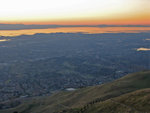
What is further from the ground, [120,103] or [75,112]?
[120,103]

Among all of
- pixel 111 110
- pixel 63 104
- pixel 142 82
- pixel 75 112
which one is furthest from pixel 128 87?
pixel 111 110

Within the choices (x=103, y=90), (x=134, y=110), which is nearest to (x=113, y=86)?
(x=103, y=90)

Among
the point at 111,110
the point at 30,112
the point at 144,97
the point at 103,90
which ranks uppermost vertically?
the point at 144,97

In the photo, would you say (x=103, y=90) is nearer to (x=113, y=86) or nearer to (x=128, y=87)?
(x=113, y=86)

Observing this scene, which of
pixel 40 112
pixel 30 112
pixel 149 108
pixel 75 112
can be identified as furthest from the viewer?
pixel 30 112

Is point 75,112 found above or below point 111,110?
below

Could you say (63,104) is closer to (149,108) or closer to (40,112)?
(40,112)

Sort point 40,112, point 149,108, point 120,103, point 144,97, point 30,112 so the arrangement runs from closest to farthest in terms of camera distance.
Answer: point 149,108 → point 144,97 → point 120,103 → point 40,112 → point 30,112

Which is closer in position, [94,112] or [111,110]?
[111,110]

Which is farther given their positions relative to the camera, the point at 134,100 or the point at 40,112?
the point at 40,112
